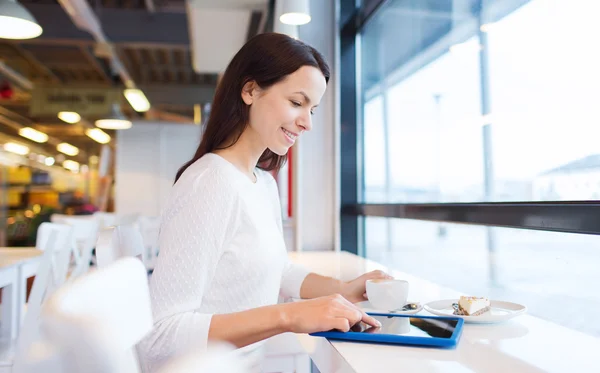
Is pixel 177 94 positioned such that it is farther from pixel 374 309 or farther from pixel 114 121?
pixel 374 309

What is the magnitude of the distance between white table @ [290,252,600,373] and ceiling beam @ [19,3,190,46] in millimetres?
5813

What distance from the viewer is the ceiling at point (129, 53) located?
4786mm

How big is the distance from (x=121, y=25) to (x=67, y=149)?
15.8 ft

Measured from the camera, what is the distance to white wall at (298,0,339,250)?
3328 millimetres

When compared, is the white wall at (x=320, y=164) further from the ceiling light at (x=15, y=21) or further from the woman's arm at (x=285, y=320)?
the woman's arm at (x=285, y=320)

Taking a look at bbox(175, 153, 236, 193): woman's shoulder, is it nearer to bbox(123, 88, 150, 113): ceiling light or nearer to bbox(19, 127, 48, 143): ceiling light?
bbox(123, 88, 150, 113): ceiling light

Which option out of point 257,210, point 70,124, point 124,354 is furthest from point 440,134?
point 70,124

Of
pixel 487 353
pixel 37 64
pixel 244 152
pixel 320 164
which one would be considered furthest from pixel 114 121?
pixel 487 353

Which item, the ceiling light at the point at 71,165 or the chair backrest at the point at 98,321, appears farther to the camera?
the ceiling light at the point at 71,165

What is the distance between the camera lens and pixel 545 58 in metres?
1.72

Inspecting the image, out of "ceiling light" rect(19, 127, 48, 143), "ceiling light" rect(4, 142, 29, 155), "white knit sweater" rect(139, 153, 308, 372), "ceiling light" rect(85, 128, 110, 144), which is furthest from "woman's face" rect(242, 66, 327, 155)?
"ceiling light" rect(19, 127, 48, 143)

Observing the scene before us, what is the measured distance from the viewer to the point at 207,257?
1.02 meters

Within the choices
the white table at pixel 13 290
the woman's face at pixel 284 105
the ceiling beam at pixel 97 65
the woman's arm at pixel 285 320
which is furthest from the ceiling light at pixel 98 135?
the woman's arm at pixel 285 320

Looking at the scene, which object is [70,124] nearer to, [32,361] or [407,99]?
[407,99]
